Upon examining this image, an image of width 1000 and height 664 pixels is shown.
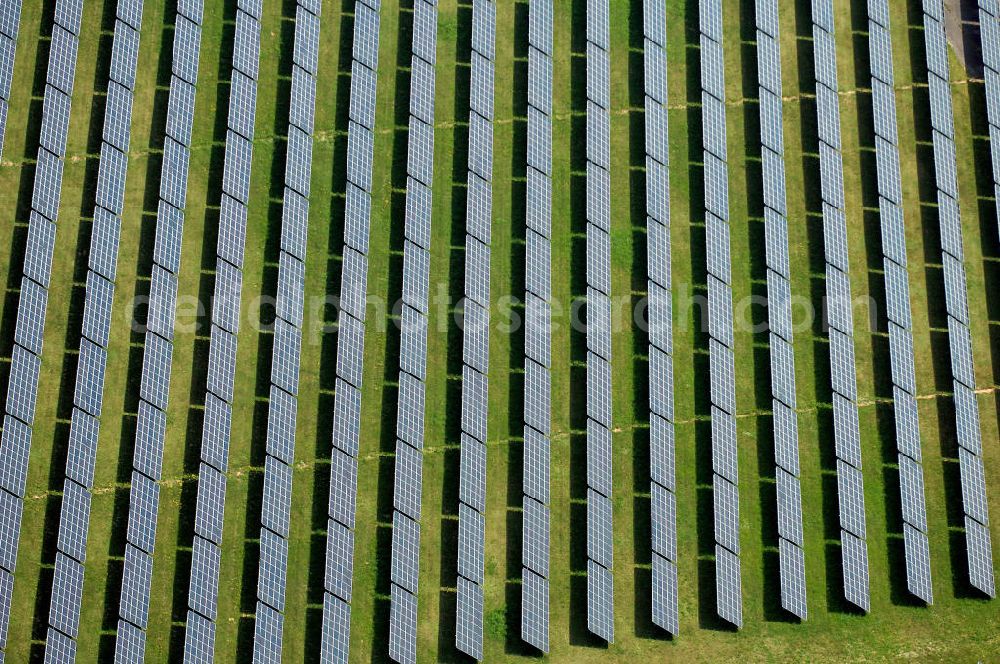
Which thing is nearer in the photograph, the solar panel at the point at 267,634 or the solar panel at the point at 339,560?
the solar panel at the point at 267,634

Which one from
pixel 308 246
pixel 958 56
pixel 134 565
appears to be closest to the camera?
pixel 134 565

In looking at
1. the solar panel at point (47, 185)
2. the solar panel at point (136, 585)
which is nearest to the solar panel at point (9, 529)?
the solar panel at point (136, 585)

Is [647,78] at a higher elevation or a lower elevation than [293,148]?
higher

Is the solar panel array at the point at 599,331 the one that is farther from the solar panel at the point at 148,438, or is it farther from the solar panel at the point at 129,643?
the solar panel at the point at 129,643

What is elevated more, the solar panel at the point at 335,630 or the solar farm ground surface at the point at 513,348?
the solar farm ground surface at the point at 513,348

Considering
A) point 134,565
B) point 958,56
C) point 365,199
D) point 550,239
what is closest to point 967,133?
point 958,56

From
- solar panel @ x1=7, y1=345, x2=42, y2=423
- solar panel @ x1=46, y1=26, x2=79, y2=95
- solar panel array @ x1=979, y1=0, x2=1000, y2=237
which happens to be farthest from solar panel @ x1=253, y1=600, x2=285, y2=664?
solar panel array @ x1=979, y1=0, x2=1000, y2=237

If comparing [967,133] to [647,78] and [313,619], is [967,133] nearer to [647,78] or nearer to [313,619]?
[647,78]
